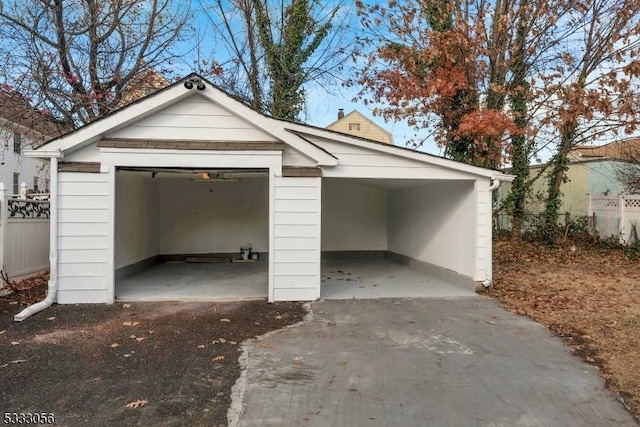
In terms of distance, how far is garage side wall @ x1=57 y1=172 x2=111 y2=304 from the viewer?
670cm

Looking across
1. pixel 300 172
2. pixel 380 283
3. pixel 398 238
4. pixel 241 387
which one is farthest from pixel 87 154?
pixel 398 238

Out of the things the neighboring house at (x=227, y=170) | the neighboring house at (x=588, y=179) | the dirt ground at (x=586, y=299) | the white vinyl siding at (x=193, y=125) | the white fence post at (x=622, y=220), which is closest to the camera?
the dirt ground at (x=586, y=299)

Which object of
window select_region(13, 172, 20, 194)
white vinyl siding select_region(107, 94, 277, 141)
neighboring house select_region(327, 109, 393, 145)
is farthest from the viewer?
neighboring house select_region(327, 109, 393, 145)

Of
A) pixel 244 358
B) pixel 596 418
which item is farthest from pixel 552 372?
pixel 244 358

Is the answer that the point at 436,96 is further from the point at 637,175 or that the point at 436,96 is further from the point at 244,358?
the point at 244,358

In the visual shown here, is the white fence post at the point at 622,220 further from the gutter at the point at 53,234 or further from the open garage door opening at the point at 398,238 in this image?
the gutter at the point at 53,234

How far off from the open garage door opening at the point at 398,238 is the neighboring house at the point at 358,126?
20.4m

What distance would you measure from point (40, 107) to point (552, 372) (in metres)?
13.3

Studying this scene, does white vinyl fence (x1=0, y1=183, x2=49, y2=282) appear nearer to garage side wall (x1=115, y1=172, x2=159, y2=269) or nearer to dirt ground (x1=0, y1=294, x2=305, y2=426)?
dirt ground (x1=0, y1=294, x2=305, y2=426)

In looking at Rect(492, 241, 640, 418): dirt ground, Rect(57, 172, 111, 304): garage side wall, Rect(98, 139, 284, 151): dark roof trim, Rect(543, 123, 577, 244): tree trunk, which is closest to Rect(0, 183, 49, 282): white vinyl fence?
Rect(57, 172, 111, 304): garage side wall

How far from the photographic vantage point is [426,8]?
13.0m

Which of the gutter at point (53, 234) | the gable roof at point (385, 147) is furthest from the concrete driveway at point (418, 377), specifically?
the gutter at point (53, 234)

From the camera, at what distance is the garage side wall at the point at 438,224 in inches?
317

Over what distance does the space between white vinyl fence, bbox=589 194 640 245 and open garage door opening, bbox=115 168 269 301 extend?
9.94 m
